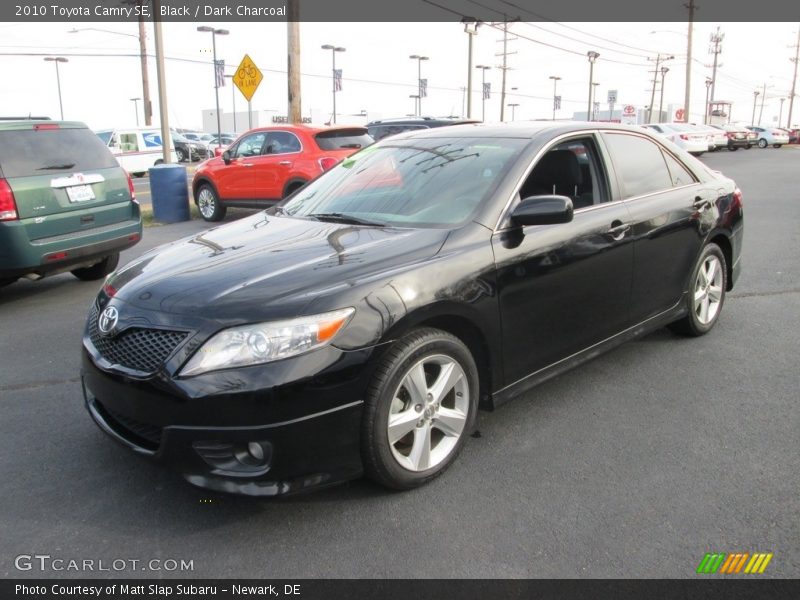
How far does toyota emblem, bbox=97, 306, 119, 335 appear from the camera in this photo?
3.02 meters

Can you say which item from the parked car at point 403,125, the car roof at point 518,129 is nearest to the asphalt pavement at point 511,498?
the car roof at point 518,129

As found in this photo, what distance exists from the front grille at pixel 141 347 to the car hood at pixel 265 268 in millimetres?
107

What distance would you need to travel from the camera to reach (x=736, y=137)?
38.5m

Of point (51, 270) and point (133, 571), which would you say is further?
point (51, 270)

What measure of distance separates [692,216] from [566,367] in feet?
5.62

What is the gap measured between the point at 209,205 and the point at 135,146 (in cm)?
1907

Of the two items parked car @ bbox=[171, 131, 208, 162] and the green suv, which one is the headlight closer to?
the green suv

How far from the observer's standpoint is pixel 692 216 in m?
4.74

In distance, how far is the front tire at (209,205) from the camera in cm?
1283

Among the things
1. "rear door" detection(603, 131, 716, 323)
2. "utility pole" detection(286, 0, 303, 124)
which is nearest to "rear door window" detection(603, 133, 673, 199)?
"rear door" detection(603, 131, 716, 323)

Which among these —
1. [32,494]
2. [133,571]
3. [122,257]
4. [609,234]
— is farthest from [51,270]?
[609,234]

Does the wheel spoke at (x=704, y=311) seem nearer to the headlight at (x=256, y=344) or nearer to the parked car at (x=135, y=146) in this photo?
the headlight at (x=256, y=344)

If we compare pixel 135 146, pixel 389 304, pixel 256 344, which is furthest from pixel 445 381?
pixel 135 146
